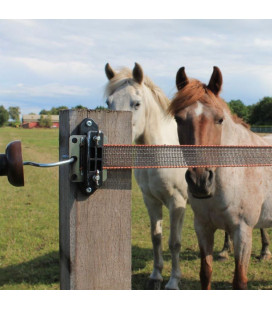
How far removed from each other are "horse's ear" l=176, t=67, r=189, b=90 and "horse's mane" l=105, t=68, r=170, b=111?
1.14 m

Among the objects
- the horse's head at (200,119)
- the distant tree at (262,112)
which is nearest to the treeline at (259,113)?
the distant tree at (262,112)

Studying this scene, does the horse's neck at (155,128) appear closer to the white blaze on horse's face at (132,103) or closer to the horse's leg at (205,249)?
the white blaze on horse's face at (132,103)

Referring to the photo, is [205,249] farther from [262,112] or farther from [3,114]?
[3,114]

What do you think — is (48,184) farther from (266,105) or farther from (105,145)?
(266,105)

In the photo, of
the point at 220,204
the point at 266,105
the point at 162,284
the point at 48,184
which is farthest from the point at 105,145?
the point at 266,105

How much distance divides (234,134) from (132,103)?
135 centimetres

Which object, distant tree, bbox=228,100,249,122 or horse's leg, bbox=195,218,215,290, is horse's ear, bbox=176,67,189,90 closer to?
horse's leg, bbox=195,218,215,290

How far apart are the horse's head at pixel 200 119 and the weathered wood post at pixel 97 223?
1.10 meters

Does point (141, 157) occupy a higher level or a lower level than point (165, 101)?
lower

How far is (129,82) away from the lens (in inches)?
156

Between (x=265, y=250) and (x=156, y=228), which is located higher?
(x=156, y=228)

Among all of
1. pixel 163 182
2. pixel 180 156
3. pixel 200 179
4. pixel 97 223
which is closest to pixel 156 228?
pixel 163 182

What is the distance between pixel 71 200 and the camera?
1.21 m

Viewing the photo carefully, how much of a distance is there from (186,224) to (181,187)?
273cm
